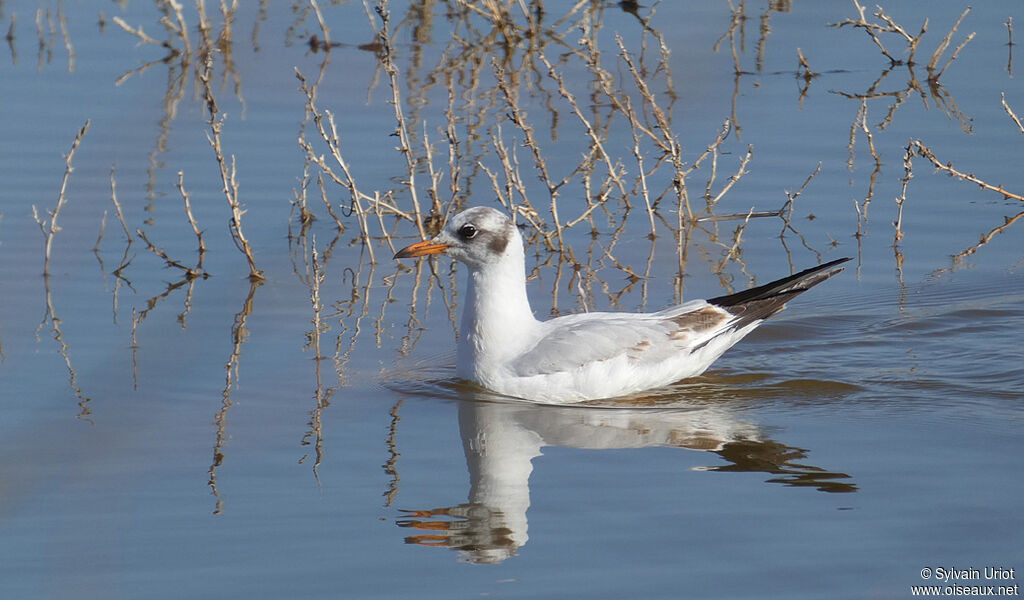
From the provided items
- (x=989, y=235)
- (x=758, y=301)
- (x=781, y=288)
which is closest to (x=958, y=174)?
(x=989, y=235)

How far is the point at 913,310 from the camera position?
27.6ft

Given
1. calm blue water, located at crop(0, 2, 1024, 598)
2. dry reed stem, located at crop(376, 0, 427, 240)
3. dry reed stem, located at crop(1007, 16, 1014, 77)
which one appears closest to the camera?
calm blue water, located at crop(0, 2, 1024, 598)

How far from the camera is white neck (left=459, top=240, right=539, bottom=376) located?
7324 millimetres

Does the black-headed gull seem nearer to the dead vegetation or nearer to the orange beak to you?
the orange beak

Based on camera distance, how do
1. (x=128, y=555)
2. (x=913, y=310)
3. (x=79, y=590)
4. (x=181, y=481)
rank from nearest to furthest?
(x=79, y=590)
(x=128, y=555)
(x=181, y=481)
(x=913, y=310)

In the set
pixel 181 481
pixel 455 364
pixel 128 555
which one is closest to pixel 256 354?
pixel 455 364

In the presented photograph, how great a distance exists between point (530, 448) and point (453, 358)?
156 centimetres

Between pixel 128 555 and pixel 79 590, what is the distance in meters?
3.14

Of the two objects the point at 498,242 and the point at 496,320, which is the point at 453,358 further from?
the point at 498,242

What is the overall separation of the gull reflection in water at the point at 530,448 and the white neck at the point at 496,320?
0.23 m

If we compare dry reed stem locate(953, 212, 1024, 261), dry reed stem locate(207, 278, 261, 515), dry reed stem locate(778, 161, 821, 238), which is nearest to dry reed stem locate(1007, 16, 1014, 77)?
dry reed stem locate(953, 212, 1024, 261)

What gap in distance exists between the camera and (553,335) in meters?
7.35

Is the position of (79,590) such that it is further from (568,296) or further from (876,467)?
(568,296)

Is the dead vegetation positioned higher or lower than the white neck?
higher
